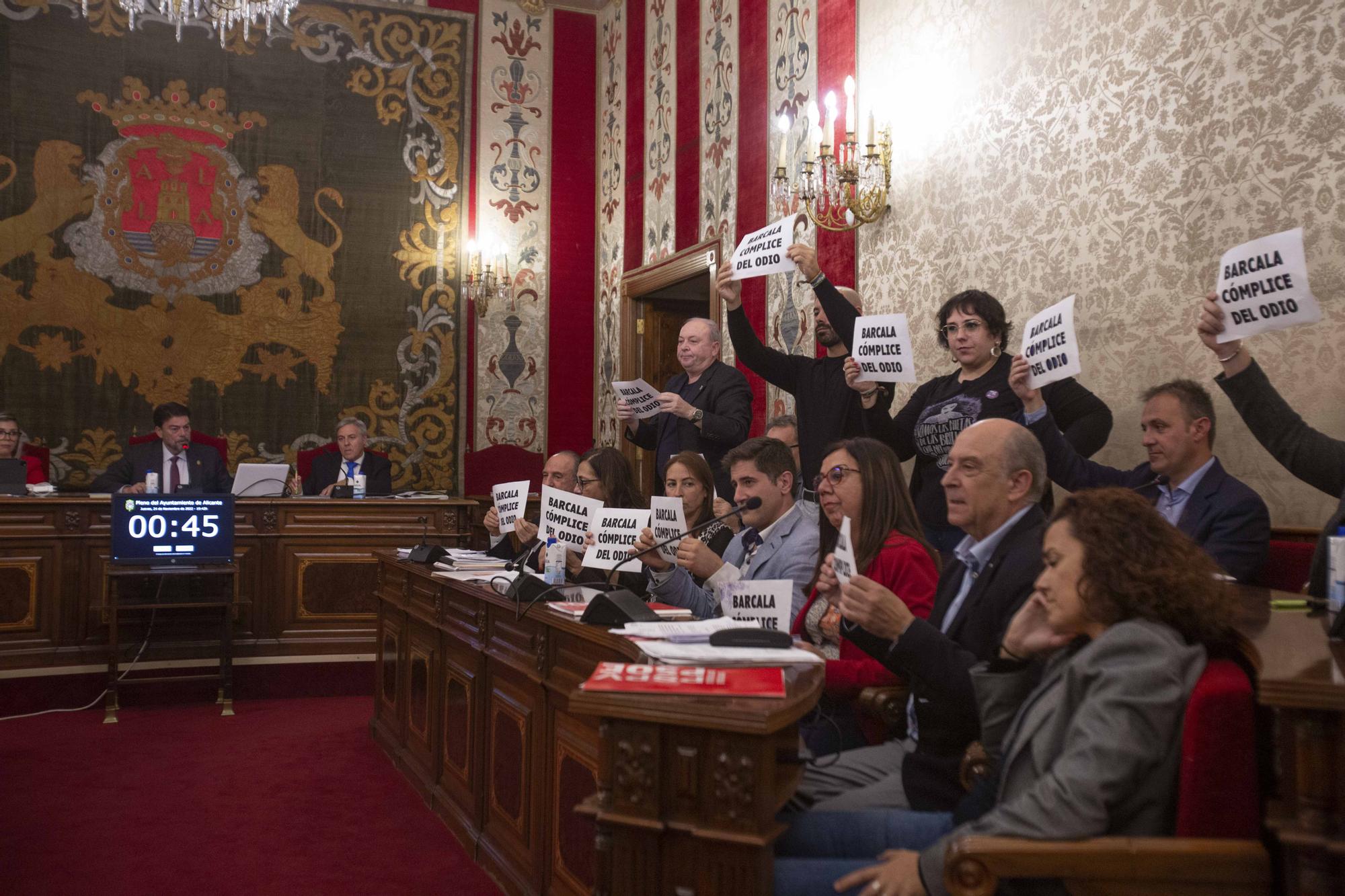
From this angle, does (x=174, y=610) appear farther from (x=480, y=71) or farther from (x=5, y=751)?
(x=480, y=71)

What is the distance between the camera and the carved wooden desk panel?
5387mm

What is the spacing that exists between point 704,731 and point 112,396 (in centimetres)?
626

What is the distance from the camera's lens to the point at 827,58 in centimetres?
498

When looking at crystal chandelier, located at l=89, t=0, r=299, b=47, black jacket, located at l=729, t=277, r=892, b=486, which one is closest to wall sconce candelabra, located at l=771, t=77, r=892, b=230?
black jacket, located at l=729, t=277, r=892, b=486

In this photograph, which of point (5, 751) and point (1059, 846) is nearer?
point (1059, 846)

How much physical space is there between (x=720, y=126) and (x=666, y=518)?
12.3 ft

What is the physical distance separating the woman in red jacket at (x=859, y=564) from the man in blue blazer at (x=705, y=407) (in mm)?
1559

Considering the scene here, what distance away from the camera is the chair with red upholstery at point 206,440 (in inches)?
258

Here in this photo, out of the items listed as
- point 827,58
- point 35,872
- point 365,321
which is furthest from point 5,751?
point 827,58

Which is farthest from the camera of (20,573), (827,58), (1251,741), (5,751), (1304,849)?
(20,573)

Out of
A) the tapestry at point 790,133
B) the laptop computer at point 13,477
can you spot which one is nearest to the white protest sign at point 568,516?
the tapestry at point 790,133

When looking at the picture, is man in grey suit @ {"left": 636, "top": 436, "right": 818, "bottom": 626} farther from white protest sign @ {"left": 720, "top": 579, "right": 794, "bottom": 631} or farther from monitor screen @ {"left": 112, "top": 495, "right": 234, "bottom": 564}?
monitor screen @ {"left": 112, "top": 495, "right": 234, "bottom": 564}

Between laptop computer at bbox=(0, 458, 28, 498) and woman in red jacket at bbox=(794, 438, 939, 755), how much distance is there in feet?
15.4

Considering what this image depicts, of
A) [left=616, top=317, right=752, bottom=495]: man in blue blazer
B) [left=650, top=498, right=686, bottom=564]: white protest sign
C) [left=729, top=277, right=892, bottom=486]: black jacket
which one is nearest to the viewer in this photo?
[left=650, top=498, right=686, bottom=564]: white protest sign
